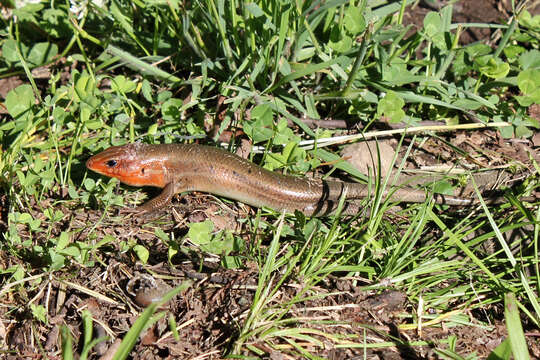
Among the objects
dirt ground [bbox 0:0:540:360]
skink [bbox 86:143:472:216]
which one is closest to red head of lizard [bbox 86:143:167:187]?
skink [bbox 86:143:472:216]

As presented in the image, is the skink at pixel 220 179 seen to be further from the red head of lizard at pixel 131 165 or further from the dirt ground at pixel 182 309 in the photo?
the dirt ground at pixel 182 309

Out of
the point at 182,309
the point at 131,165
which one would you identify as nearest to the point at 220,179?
the point at 131,165

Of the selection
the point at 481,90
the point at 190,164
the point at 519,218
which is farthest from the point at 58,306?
the point at 481,90

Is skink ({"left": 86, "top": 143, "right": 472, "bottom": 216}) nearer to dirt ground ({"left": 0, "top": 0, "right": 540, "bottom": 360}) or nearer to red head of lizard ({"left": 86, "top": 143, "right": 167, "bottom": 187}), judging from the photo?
red head of lizard ({"left": 86, "top": 143, "right": 167, "bottom": 187})

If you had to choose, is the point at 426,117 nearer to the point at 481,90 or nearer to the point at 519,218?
the point at 481,90

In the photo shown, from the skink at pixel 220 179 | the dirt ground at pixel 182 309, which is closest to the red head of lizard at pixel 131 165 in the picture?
the skink at pixel 220 179

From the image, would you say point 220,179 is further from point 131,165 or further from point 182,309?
point 182,309
